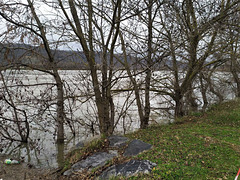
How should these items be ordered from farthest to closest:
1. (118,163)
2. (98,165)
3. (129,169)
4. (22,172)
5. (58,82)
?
(58,82) < (22,172) < (98,165) < (118,163) < (129,169)

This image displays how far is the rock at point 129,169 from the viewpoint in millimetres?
4059

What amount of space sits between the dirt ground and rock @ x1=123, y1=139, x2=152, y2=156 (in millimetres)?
1820

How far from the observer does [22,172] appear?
6.02m

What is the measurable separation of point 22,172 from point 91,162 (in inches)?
93.8

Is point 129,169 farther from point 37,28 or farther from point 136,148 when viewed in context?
point 37,28

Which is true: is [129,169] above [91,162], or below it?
above

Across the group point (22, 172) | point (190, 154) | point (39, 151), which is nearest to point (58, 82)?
point (39, 151)

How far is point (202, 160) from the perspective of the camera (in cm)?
435

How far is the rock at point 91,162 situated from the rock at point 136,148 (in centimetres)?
37

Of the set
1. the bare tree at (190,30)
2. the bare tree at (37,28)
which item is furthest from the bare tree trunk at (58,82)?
the bare tree at (190,30)

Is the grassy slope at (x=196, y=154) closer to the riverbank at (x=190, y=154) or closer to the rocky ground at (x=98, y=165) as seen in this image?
the riverbank at (x=190, y=154)

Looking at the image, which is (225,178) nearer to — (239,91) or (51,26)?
(51,26)

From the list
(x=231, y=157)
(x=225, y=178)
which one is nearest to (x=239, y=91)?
(x=231, y=157)

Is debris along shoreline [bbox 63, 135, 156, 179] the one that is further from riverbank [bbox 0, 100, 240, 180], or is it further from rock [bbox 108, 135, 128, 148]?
riverbank [bbox 0, 100, 240, 180]
